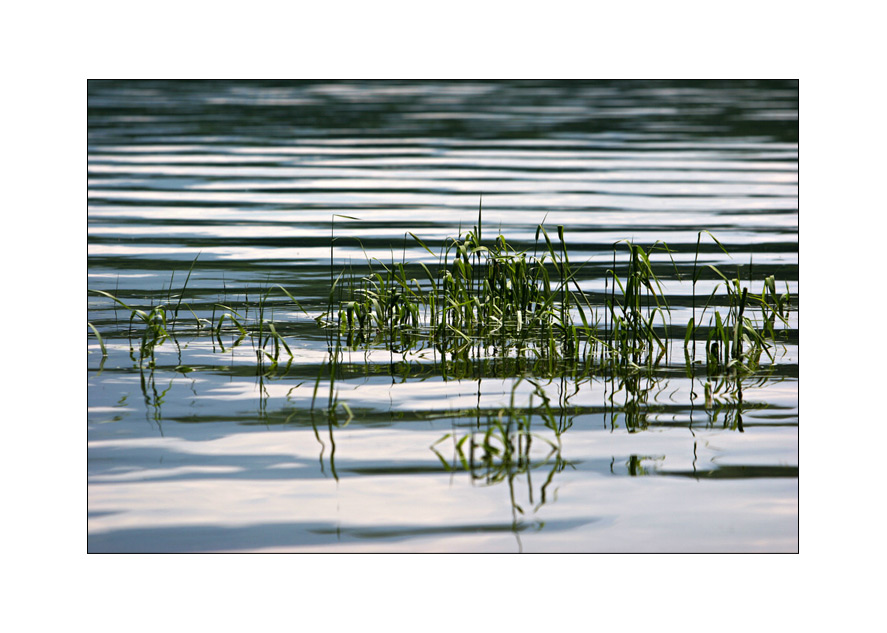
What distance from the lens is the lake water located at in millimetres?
4500

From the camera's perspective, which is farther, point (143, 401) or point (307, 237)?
point (307, 237)

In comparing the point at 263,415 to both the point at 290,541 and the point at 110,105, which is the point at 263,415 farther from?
the point at 110,105

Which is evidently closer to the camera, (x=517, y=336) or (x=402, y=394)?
(x=402, y=394)

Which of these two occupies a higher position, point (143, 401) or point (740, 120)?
point (740, 120)

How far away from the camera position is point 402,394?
5.94m

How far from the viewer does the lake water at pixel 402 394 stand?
14.8ft

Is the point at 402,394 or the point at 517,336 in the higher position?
the point at 517,336

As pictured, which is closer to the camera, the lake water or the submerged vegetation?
the lake water

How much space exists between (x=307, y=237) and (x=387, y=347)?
4.05 m

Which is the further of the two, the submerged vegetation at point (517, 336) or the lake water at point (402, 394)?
the submerged vegetation at point (517, 336)
